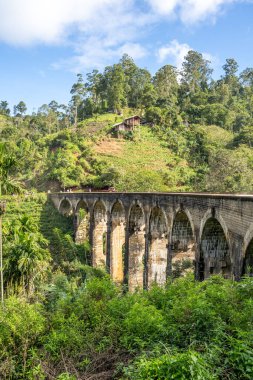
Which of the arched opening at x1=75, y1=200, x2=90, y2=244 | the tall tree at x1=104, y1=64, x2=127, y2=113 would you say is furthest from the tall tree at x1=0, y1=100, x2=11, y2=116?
the arched opening at x1=75, y1=200, x2=90, y2=244

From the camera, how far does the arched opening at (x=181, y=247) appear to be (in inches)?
634

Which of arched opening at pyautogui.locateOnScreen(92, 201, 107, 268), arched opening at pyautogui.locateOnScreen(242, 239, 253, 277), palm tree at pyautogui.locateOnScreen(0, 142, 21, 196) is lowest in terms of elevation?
arched opening at pyautogui.locateOnScreen(92, 201, 107, 268)

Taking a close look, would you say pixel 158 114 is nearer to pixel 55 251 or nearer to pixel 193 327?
pixel 55 251

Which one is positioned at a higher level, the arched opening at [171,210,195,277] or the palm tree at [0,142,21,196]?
the palm tree at [0,142,21,196]

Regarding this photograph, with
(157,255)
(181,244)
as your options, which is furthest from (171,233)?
(157,255)

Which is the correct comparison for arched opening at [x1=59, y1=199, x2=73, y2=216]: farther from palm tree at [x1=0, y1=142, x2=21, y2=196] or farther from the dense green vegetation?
palm tree at [x1=0, y1=142, x2=21, y2=196]

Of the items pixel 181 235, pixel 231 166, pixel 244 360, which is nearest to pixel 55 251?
pixel 181 235

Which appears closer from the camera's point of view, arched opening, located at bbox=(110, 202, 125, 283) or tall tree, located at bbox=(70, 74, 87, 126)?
arched opening, located at bbox=(110, 202, 125, 283)

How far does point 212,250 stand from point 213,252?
0.09 meters

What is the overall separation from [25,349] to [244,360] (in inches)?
191

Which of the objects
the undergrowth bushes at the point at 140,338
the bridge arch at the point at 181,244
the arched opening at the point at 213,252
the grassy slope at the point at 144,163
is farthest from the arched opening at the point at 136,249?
the grassy slope at the point at 144,163

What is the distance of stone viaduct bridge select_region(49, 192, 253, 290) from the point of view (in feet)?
35.4

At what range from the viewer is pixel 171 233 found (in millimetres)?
16203

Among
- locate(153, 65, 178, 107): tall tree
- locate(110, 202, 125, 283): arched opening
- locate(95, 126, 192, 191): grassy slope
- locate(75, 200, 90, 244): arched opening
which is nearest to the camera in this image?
locate(110, 202, 125, 283): arched opening
